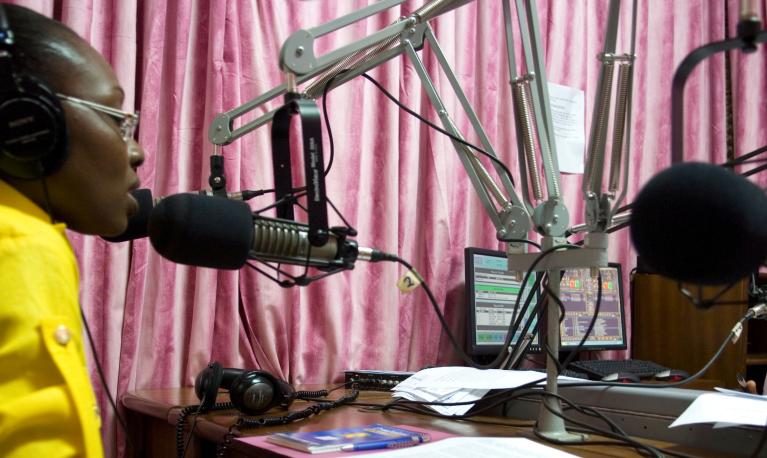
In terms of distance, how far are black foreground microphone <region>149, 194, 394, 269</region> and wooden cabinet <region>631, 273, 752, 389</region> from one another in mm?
1620

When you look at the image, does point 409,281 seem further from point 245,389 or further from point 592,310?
point 592,310

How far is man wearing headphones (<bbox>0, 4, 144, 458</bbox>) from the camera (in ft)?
1.74

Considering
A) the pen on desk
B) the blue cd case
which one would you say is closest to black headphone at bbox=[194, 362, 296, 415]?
the blue cd case

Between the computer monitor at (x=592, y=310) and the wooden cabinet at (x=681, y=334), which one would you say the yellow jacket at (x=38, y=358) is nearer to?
the computer monitor at (x=592, y=310)

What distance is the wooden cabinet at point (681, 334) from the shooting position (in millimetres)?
2070

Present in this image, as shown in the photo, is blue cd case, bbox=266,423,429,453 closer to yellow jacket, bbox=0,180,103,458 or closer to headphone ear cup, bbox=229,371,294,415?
headphone ear cup, bbox=229,371,294,415

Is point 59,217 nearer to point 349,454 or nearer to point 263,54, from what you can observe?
point 349,454

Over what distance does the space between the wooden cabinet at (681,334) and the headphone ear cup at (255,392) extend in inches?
53.5

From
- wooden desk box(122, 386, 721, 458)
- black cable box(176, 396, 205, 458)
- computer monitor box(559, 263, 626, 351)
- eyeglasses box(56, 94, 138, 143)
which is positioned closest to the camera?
eyeglasses box(56, 94, 138, 143)

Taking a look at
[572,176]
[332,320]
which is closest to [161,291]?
[332,320]

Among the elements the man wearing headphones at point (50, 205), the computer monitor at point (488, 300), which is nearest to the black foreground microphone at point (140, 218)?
the man wearing headphones at point (50, 205)

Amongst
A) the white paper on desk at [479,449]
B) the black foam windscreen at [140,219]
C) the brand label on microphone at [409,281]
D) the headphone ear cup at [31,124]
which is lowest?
the white paper on desk at [479,449]

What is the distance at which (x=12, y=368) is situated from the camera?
0.53 meters

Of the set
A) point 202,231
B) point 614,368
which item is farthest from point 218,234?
point 614,368
